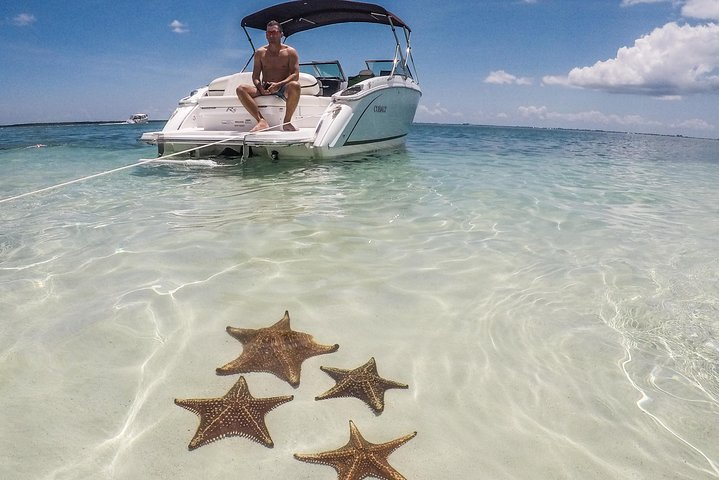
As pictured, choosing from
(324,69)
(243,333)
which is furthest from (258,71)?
(243,333)

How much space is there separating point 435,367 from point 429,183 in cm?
572

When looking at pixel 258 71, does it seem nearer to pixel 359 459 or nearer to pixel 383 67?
pixel 383 67

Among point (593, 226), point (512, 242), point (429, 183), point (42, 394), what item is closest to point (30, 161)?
point (429, 183)

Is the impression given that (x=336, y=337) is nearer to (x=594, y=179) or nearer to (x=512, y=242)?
(x=512, y=242)

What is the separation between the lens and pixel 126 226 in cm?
445

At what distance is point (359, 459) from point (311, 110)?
8547 mm

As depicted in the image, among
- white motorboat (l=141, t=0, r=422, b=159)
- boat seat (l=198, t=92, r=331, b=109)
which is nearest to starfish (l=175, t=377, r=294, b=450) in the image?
white motorboat (l=141, t=0, r=422, b=159)

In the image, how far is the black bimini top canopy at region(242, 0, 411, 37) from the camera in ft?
31.6

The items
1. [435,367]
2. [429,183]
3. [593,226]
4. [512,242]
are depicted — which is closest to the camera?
[435,367]

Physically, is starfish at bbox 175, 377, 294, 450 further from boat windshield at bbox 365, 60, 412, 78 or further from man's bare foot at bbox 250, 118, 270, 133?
boat windshield at bbox 365, 60, 412, 78

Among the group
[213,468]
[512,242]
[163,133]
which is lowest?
[213,468]

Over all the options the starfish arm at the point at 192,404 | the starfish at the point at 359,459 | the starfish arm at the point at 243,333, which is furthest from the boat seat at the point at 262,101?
the starfish at the point at 359,459

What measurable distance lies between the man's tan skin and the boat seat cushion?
0.87 metres

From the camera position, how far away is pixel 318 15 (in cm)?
1081
